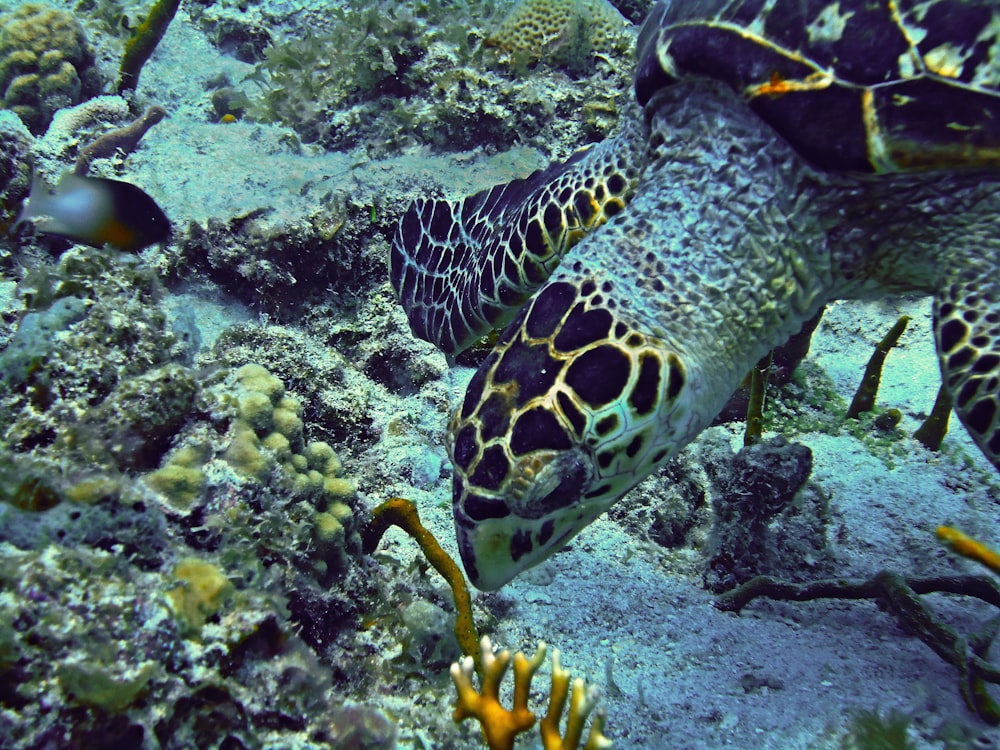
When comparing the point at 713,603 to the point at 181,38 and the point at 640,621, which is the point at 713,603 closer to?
the point at 640,621

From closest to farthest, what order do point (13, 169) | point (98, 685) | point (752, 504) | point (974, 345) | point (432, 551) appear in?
1. point (98, 685)
2. point (974, 345)
3. point (432, 551)
4. point (752, 504)
5. point (13, 169)

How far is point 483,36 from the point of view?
13.7 ft

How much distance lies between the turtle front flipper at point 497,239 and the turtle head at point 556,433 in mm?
917

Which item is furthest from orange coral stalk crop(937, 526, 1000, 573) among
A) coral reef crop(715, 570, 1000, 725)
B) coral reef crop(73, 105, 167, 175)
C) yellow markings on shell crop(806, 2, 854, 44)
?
coral reef crop(73, 105, 167, 175)

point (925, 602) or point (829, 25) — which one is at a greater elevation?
point (829, 25)

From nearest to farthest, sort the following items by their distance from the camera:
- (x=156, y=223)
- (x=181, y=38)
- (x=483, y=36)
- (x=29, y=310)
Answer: (x=29, y=310)
(x=156, y=223)
(x=483, y=36)
(x=181, y=38)

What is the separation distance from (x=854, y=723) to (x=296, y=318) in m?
2.92

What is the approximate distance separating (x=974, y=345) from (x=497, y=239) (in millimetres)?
1933

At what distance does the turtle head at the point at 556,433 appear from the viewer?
160 centimetres

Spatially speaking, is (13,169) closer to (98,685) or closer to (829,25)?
(98,685)

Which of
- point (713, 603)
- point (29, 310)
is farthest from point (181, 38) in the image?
point (713, 603)

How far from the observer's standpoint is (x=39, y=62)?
4461 millimetres

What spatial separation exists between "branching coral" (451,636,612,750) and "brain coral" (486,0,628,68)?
3917 millimetres

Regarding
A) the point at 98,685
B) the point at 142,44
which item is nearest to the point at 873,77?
the point at 98,685
